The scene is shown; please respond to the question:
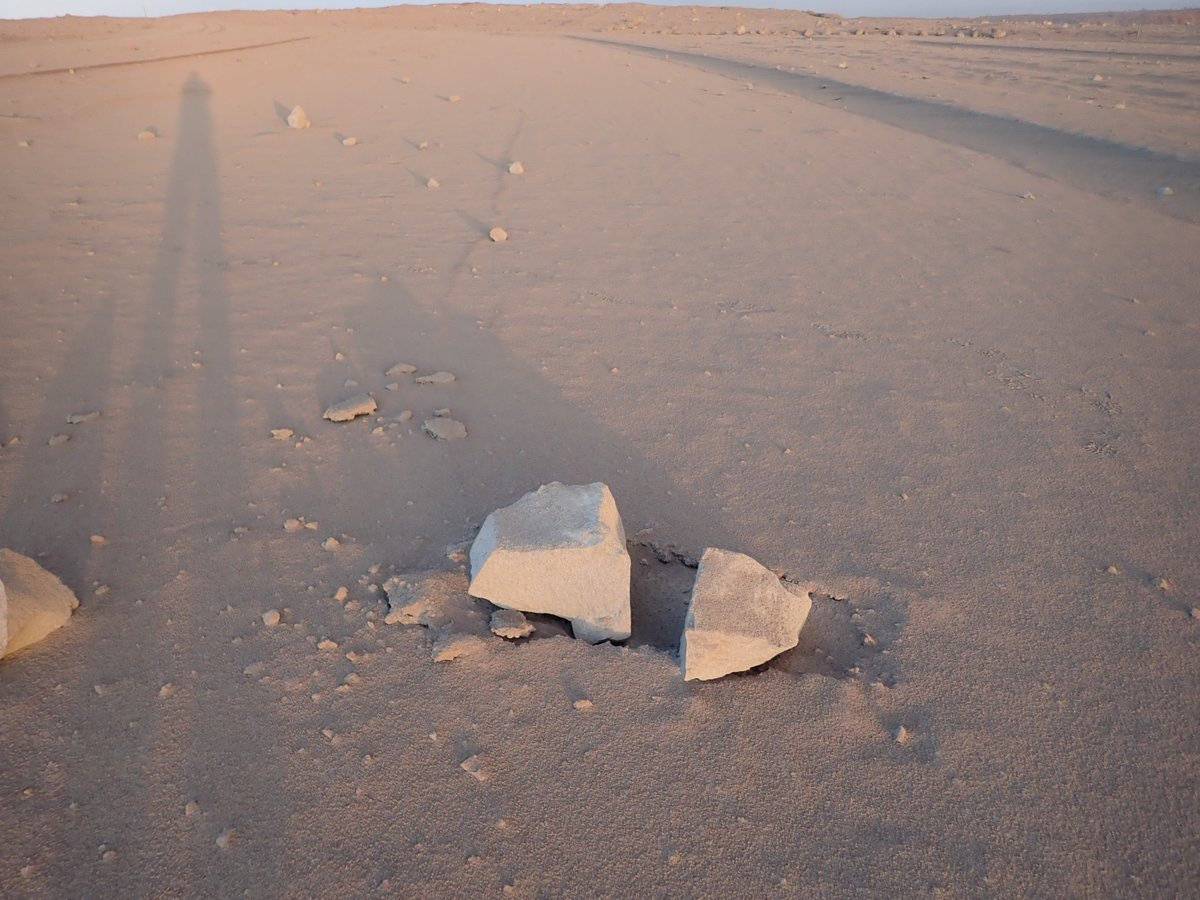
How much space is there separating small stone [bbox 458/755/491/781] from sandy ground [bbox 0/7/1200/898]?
2cm

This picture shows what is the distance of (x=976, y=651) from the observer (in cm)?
221

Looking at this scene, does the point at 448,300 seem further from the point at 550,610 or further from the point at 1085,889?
the point at 1085,889

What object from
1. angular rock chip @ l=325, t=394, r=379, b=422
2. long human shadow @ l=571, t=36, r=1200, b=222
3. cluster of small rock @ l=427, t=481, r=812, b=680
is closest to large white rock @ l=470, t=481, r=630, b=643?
cluster of small rock @ l=427, t=481, r=812, b=680

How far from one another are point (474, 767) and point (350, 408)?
1853 millimetres

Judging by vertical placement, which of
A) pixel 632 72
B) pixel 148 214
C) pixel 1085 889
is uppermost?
pixel 632 72

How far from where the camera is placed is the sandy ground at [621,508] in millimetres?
1723

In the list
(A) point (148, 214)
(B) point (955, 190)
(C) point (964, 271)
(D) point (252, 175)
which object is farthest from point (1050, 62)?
(A) point (148, 214)

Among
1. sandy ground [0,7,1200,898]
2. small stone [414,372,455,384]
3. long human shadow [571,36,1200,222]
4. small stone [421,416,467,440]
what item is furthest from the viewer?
long human shadow [571,36,1200,222]

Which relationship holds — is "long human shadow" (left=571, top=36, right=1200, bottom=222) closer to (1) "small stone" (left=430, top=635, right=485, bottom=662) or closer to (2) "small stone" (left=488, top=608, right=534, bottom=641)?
(2) "small stone" (left=488, top=608, right=534, bottom=641)

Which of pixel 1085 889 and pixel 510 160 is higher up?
pixel 510 160

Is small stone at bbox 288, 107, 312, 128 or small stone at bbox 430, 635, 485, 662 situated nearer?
small stone at bbox 430, 635, 485, 662

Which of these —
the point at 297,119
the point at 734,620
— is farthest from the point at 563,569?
the point at 297,119

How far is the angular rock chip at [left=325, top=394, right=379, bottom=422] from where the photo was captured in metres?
3.14

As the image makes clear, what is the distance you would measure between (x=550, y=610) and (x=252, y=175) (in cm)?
592
